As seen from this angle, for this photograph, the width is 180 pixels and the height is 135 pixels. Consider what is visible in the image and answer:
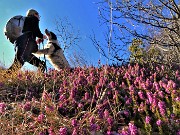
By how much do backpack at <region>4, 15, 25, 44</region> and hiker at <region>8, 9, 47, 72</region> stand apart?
0.44ft

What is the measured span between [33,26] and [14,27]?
1.94ft

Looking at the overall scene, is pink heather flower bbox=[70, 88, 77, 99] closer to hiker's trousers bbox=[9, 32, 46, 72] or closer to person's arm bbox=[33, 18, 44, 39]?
hiker's trousers bbox=[9, 32, 46, 72]

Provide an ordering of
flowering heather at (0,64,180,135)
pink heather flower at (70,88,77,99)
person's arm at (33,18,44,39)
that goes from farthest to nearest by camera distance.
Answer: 1. person's arm at (33,18,44,39)
2. pink heather flower at (70,88,77,99)
3. flowering heather at (0,64,180,135)

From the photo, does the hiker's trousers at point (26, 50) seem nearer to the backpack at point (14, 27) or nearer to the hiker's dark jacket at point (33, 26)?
the hiker's dark jacket at point (33, 26)

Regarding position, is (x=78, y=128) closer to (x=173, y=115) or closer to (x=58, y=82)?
(x=173, y=115)

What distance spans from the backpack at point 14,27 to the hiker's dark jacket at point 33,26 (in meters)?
0.13

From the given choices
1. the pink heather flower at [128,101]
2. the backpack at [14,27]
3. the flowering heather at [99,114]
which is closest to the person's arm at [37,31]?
the backpack at [14,27]

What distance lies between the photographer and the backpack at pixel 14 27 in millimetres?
9706

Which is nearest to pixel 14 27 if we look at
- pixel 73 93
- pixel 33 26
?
pixel 33 26

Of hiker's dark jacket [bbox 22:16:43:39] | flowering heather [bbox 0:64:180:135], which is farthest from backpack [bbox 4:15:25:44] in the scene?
flowering heather [bbox 0:64:180:135]

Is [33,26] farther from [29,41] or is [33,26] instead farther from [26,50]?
[26,50]

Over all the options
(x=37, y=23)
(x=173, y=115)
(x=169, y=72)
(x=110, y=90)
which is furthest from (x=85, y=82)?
(x=37, y=23)

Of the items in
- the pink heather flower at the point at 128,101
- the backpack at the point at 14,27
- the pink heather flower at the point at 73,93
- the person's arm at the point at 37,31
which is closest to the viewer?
the pink heather flower at the point at 128,101

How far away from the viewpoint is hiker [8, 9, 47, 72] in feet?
30.1
